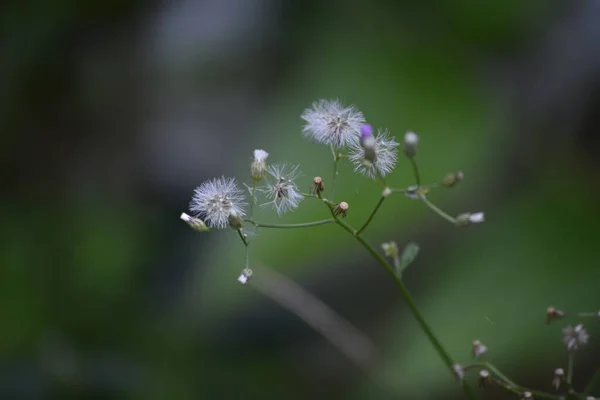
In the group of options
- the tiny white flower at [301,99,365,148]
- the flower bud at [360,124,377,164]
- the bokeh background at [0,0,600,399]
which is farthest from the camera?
the bokeh background at [0,0,600,399]

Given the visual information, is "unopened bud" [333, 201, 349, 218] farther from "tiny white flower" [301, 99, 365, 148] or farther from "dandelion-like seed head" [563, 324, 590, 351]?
"dandelion-like seed head" [563, 324, 590, 351]

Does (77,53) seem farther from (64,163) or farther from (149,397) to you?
(149,397)

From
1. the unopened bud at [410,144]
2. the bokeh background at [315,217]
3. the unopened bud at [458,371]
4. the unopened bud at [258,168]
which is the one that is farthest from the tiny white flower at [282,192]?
the bokeh background at [315,217]

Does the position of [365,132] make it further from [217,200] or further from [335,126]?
[217,200]

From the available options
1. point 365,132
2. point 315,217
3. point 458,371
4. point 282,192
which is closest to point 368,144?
point 365,132

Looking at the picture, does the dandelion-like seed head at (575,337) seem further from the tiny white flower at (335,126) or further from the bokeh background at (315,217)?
the bokeh background at (315,217)

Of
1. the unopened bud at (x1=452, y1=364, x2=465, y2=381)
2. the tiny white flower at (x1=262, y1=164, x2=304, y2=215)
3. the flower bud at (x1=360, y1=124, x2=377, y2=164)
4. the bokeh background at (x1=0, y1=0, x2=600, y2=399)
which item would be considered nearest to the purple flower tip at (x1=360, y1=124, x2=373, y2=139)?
the flower bud at (x1=360, y1=124, x2=377, y2=164)
